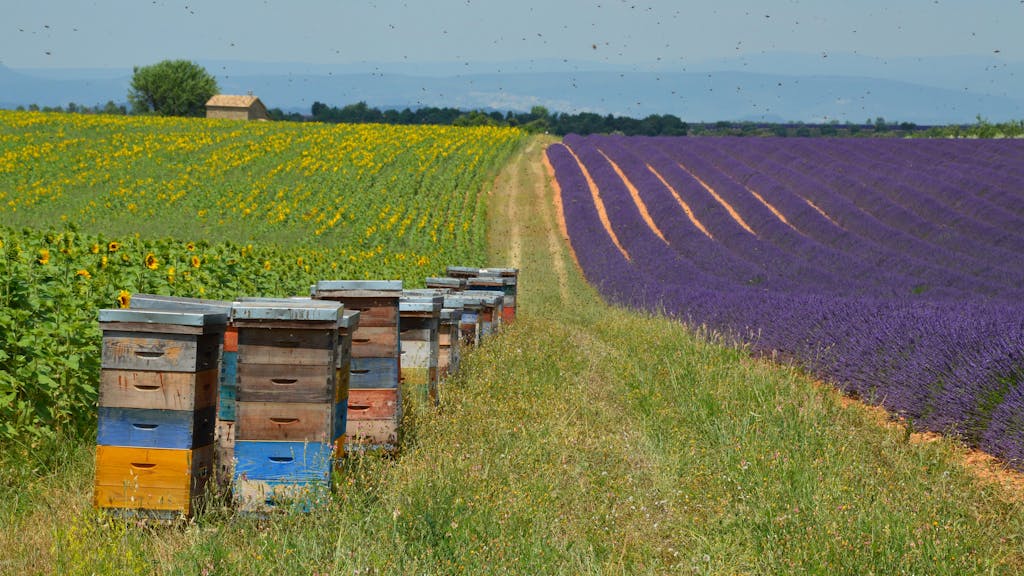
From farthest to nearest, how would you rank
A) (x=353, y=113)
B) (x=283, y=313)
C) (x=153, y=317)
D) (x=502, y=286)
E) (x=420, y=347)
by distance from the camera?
(x=353, y=113) < (x=502, y=286) < (x=420, y=347) < (x=283, y=313) < (x=153, y=317)

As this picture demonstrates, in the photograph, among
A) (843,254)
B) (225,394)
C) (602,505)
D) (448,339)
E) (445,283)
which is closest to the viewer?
(225,394)

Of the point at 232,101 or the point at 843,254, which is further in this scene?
the point at 232,101

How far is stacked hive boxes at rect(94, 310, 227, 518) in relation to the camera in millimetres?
5816

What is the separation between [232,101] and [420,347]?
→ 85947 millimetres

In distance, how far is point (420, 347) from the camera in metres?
9.34

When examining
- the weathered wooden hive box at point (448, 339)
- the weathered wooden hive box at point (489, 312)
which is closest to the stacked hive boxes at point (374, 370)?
the weathered wooden hive box at point (448, 339)

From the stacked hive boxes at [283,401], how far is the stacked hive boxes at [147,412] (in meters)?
0.35

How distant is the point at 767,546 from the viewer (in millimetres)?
6285

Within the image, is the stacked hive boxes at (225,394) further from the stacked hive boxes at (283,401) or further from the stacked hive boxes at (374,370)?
the stacked hive boxes at (374,370)

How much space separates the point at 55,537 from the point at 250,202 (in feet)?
118

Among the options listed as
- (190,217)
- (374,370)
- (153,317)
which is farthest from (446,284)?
(190,217)

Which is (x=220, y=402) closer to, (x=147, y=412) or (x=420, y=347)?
(x=147, y=412)

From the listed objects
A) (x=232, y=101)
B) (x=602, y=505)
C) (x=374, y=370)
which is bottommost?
(x=602, y=505)

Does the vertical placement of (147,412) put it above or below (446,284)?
above
